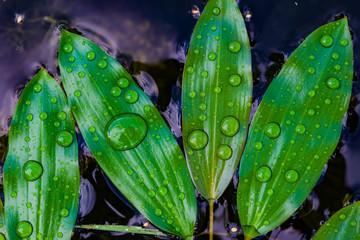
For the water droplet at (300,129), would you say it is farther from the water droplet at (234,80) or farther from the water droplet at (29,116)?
the water droplet at (29,116)

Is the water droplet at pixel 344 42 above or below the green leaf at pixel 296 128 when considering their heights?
above

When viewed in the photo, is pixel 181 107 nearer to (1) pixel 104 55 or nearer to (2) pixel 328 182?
(1) pixel 104 55

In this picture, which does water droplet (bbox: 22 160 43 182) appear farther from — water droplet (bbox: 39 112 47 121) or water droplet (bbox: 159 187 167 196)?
water droplet (bbox: 159 187 167 196)

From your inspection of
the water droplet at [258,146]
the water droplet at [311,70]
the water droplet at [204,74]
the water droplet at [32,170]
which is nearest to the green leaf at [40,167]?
the water droplet at [32,170]

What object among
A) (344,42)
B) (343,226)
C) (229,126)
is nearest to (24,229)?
(229,126)

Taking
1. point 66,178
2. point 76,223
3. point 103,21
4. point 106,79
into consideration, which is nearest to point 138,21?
point 103,21

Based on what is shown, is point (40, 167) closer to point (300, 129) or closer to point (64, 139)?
point (64, 139)

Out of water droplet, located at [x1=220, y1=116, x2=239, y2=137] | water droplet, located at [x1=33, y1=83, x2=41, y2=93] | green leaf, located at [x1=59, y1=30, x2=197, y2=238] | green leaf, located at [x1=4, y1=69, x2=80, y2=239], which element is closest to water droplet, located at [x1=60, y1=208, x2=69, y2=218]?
green leaf, located at [x1=4, y1=69, x2=80, y2=239]
